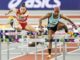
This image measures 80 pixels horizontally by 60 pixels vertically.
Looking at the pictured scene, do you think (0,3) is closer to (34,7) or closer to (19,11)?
(34,7)

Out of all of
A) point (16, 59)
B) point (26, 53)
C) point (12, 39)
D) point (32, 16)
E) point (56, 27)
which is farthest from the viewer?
point (32, 16)

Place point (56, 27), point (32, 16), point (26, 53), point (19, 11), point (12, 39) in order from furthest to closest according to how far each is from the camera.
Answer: point (32, 16), point (12, 39), point (26, 53), point (19, 11), point (56, 27)

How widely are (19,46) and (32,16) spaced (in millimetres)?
9396

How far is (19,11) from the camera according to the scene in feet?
38.7

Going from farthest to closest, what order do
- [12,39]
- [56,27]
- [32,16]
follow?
[32,16]
[12,39]
[56,27]

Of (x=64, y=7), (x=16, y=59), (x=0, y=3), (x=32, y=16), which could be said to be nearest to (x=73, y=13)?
(x=64, y=7)

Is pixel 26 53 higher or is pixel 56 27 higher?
pixel 56 27

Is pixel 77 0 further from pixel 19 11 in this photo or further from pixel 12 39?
pixel 19 11

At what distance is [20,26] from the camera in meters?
11.9

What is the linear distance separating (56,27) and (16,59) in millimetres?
2079

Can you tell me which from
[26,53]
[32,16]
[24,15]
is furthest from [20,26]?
[32,16]

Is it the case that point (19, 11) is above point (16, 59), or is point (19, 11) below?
above

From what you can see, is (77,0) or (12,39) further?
(77,0)

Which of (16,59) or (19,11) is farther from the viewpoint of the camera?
(19,11)
